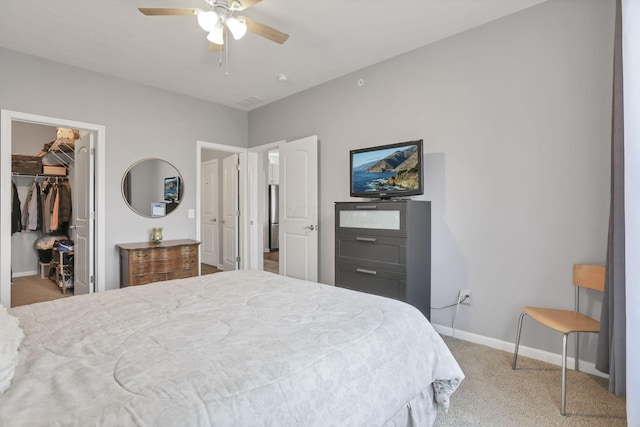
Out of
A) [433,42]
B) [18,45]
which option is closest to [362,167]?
[433,42]

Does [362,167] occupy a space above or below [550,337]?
above

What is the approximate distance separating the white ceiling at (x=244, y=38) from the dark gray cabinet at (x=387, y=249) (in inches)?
59.6

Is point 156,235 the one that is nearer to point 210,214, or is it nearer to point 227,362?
point 210,214

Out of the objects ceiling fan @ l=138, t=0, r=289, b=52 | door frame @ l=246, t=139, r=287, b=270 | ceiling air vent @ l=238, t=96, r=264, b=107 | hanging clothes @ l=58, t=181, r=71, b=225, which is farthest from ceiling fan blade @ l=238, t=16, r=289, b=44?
hanging clothes @ l=58, t=181, r=71, b=225

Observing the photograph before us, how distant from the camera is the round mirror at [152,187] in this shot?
3.96 meters

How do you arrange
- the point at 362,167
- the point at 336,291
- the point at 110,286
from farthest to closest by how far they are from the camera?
the point at 110,286 → the point at 362,167 → the point at 336,291

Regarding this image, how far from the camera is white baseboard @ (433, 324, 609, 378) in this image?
2.31m

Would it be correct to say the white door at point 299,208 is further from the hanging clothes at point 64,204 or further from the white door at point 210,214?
the hanging clothes at point 64,204

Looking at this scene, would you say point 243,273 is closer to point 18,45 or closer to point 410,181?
point 410,181

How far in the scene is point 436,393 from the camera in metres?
1.62

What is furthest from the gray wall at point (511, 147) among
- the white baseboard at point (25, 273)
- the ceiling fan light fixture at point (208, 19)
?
the white baseboard at point (25, 273)

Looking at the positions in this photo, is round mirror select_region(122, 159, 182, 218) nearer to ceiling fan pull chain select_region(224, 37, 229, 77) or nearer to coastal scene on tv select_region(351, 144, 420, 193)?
ceiling fan pull chain select_region(224, 37, 229, 77)

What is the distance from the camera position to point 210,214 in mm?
6234

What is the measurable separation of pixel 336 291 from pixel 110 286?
3.15 meters
